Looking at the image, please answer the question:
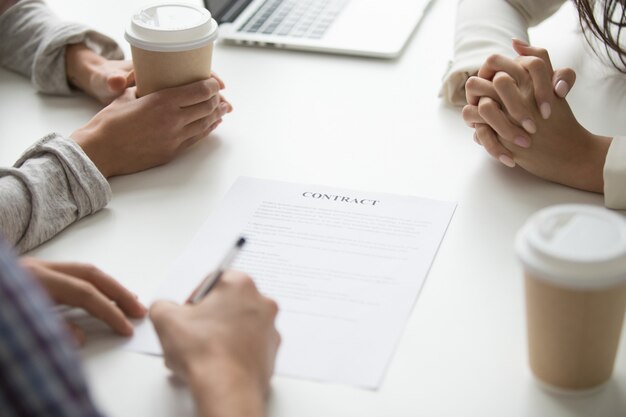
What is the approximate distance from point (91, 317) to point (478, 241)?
1.37 feet

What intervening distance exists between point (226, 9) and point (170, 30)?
42cm

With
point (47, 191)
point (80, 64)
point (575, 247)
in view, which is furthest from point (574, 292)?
point (80, 64)

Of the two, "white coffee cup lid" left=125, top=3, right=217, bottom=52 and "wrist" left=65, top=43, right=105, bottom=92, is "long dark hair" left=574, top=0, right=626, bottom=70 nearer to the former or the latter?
"white coffee cup lid" left=125, top=3, right=217, bottom=52

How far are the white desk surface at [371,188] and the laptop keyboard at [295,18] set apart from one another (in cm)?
6

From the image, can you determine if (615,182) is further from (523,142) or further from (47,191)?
(47,191)

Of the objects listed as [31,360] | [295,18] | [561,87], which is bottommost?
[295,18]

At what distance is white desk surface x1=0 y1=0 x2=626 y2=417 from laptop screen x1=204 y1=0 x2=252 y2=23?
6 cm

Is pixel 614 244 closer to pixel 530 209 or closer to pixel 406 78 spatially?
pixel 530 209

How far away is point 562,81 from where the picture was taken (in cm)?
107

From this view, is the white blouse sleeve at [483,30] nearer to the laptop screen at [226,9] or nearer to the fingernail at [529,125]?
the fingernail at [529,125]

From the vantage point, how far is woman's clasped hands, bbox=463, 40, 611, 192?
1052 mm

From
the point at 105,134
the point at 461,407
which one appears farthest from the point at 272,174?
the point at 461,407

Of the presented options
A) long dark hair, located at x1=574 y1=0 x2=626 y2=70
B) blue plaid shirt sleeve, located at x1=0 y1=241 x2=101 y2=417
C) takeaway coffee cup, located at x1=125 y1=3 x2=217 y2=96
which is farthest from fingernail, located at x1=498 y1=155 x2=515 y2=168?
blue plaid shirt sleeve, located at x1=0 y1=241 x2=101 y2=417

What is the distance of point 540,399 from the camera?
2.50 ft
